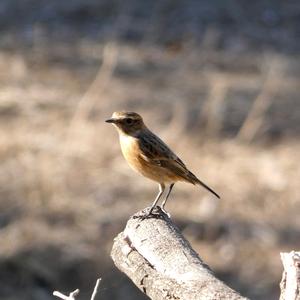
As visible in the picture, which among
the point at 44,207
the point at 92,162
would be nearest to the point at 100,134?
the point at 92,162

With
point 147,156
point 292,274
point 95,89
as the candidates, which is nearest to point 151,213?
point 147,156

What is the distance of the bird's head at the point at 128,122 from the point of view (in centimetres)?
685

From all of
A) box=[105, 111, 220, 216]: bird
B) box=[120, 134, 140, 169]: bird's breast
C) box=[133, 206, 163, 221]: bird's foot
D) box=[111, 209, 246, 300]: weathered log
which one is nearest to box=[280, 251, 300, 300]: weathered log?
box=[111, 209, 246, 300]: weathered log

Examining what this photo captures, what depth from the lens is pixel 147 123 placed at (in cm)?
1197

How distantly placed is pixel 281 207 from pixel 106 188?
182 centimetres

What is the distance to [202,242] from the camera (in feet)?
35.2

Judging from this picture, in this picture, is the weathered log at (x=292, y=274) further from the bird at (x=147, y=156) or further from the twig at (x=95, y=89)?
the twig at (x=95, y=89)

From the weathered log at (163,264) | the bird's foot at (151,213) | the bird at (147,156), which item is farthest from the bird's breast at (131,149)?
the weathered log at (163,264)

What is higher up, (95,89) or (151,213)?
(95,89)

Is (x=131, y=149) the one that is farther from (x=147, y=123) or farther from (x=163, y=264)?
(x=147, y=123)

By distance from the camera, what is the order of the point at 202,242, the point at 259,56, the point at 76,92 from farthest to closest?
1. the point at 259,56
2. the point at 76,92
3. the point at 202,242

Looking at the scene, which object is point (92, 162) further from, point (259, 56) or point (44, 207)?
point (259, 56)

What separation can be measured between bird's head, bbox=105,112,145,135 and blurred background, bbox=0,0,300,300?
3.37 m

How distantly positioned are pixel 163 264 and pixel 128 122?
Result: 6.91ft
